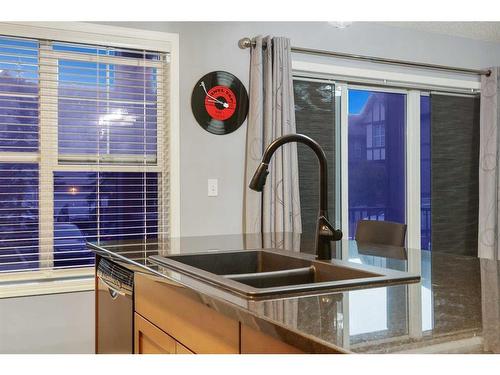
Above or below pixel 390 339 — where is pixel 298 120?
above

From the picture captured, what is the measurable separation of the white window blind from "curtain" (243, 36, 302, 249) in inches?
21.7

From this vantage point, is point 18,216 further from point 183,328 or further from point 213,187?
point 183,328

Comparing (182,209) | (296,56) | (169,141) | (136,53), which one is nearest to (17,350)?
(182,209)

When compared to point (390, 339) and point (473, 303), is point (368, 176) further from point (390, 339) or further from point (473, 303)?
point (390, 339)

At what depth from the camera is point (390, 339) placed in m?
0.85

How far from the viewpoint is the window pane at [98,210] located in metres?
3.12

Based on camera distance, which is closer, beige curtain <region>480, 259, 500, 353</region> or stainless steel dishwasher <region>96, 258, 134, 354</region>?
beige curtain <region>480, 259, 500, 353</region>

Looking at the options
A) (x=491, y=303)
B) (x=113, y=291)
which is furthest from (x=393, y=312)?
(x=113, y=291)

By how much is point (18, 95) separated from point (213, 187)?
1253 millimetres

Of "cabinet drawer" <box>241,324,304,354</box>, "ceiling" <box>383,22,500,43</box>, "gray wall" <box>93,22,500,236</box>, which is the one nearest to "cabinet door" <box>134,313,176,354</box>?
"cabinet drawer" <box>241,324,304,354</box>

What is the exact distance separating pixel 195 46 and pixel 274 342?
2.70 m

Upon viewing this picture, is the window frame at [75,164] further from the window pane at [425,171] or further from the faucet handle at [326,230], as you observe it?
the window pane at [425,171]

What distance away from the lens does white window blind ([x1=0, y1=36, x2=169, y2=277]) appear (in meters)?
2.98

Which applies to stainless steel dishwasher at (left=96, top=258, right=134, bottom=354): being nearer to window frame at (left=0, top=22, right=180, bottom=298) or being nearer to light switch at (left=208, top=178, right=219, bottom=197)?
window frame at (left=0, top=22, right=180, bottom=298)
